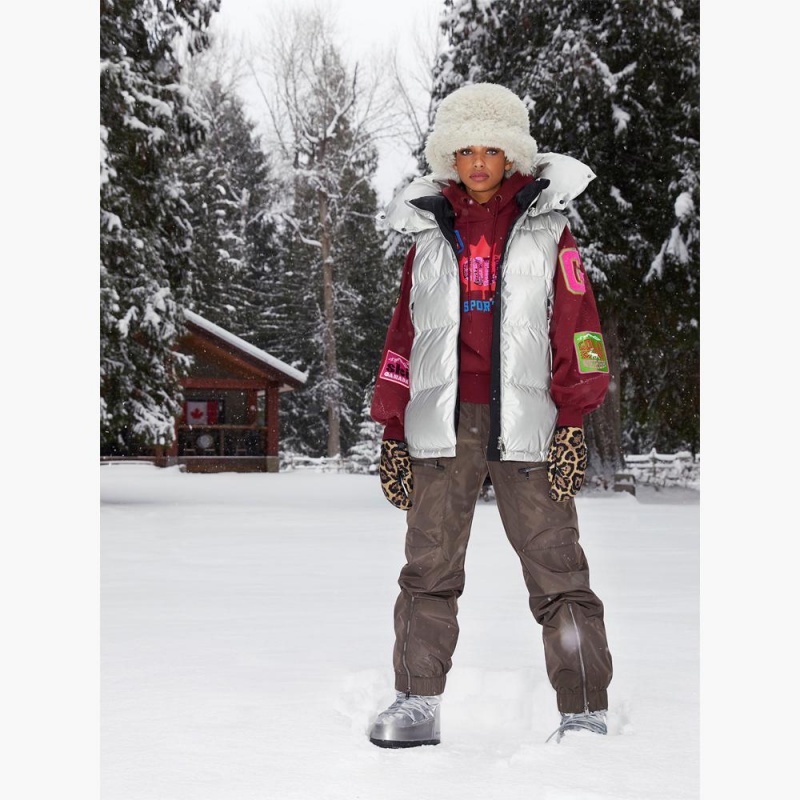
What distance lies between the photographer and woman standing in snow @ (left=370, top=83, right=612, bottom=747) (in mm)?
3227

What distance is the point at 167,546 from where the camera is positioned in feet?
31.1

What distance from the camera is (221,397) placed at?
3064 cm

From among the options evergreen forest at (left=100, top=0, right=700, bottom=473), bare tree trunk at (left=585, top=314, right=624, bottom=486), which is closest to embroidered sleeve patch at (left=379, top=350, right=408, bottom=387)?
evergreen forest at (left=100, top=0, right=700, bottom=473)

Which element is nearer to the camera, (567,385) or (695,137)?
(567,385)

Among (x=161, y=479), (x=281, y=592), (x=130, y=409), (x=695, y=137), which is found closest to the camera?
(x=281, y=592)

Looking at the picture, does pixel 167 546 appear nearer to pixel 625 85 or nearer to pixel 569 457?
pixel 569 457

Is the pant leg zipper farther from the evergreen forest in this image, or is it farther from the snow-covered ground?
the evergreen forest

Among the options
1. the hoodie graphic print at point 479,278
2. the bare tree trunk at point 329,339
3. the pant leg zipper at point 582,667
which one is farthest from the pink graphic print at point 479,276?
the bare tree trunk at point 329,339

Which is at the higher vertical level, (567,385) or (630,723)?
(567,385)

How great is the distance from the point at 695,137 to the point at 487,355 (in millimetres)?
11708

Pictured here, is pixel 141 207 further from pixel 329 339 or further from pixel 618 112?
pixel 329 339

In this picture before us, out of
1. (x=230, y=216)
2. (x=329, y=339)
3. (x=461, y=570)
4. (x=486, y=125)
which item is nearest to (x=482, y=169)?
(x=486, y=125)
